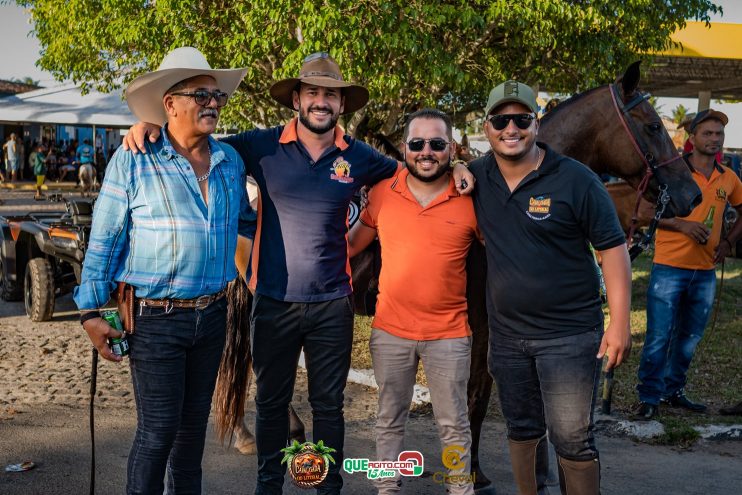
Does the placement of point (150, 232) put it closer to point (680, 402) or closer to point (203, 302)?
point (203, 302)

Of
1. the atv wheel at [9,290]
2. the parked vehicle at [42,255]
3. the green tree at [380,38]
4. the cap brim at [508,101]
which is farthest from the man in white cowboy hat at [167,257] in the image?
the atv wheel at [9,290]

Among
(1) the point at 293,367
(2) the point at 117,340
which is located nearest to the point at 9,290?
(1) the point at 293,367

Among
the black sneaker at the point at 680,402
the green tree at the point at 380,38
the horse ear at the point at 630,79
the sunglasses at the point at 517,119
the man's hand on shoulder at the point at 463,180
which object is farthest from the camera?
the green tree at the point at 380,38

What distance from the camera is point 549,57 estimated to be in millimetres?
13484

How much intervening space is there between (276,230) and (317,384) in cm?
75

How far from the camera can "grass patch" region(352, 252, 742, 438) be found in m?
5.35

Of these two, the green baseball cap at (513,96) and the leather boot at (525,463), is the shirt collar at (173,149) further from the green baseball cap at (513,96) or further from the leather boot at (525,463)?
the leather boot at (525,463)

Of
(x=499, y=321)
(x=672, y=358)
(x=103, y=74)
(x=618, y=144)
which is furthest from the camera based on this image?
(x=103, y=74)

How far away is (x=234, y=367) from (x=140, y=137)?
1.95 m

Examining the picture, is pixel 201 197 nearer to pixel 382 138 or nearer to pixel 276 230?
pixel 276 230

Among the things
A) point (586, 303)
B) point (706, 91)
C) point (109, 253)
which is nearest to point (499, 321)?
point (586, 303)

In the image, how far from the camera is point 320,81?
11.0 feet

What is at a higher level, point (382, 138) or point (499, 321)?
point (382, 138)

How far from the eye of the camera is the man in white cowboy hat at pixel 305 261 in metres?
3.29
